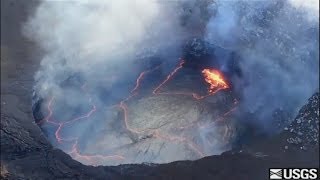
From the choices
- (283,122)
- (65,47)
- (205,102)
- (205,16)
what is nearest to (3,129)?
(65,47)

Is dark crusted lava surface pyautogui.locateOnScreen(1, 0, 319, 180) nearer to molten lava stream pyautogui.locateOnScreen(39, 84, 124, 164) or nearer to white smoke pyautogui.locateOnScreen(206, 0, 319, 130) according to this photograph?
molten lava stream pyautogui.locateOnScreen(39, 84, 124, 164)

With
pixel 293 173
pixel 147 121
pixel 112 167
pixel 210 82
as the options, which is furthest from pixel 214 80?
pixel 112 167

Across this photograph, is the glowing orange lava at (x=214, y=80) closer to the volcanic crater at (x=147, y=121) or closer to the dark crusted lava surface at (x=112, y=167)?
the volcanic crater at (x=147, y=121)

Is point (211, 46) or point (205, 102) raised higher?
→ point (211, 46)

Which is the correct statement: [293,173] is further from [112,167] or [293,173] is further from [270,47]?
[270,47]

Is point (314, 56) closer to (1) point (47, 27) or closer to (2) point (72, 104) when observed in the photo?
(2) point (72, 104)

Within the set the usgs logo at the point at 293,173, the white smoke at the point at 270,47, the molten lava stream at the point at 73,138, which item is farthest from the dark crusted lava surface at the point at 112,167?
the white smoke at the point at 270,47

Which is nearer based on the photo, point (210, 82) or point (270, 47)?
point (210, 82)
